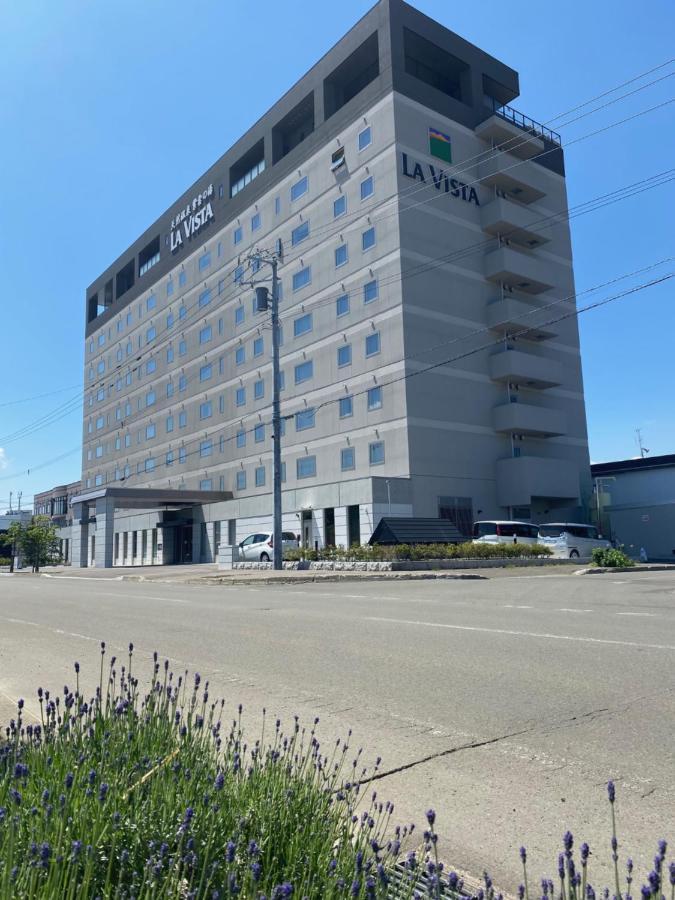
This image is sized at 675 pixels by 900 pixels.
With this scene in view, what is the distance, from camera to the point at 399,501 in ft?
128

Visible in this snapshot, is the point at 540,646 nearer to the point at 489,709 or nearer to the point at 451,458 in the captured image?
the point at 489,709

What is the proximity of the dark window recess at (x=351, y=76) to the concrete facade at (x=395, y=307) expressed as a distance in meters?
0.15

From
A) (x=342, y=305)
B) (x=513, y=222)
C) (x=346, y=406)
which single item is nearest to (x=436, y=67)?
(x=513, y=222)

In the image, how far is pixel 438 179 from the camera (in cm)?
4375

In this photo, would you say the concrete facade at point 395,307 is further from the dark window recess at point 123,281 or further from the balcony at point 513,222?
the dark window recess at point 123,281

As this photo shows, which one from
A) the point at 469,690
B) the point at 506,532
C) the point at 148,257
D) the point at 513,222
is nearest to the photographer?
the point at 469,690

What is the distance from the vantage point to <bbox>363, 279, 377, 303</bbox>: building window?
4281cm

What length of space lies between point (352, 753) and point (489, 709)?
1451 mm

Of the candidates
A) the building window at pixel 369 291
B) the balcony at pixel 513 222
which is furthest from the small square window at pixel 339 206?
the balcony at pixel 513 222

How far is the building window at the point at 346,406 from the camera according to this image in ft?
144

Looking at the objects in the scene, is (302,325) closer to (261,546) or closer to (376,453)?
(376,453)

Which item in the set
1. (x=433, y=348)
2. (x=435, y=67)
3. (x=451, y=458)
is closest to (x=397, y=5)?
(x=435, y=67)

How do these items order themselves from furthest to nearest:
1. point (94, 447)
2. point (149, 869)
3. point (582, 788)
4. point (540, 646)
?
1. point (94, 447)
2. point (540, 646)
3. point (582, 788)
4. point (149, 869)

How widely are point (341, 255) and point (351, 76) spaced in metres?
13.5
